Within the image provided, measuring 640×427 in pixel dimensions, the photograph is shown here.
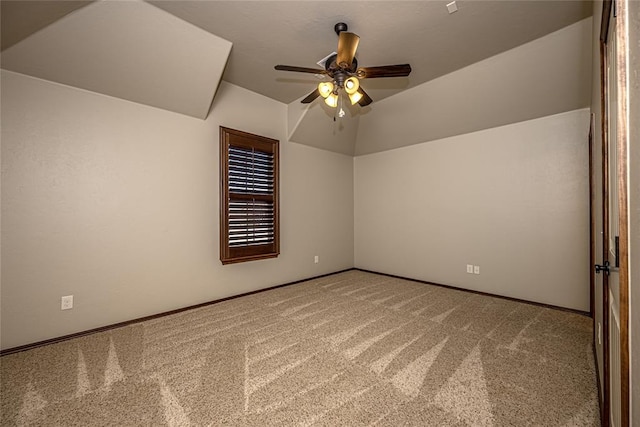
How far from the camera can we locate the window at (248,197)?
359 centimetres

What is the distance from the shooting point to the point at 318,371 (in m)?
2.03

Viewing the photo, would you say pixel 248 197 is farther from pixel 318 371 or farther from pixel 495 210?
pixel 495 210

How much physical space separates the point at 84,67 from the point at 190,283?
2.48 m

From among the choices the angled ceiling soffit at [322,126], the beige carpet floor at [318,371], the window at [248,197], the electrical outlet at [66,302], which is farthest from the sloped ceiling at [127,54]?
the beige carpet floor at [318,371]

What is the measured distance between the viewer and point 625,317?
0.81 metres

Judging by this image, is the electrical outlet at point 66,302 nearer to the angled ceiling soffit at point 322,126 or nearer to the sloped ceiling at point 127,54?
the sloped ceiling at point 127,54

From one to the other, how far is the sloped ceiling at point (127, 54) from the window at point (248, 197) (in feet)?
2.77

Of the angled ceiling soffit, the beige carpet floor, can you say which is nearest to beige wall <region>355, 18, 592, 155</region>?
the angled ceiling soffit

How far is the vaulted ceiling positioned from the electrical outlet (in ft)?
6.81

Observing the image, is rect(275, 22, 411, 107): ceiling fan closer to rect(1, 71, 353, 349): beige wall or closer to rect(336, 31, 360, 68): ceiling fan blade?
rect(336, 31, 360, 68): ceiling fan blade

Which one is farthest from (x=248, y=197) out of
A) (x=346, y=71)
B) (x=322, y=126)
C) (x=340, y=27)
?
(x=340, y=27)

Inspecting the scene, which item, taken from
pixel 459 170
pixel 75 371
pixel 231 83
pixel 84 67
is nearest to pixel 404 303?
Answer: pixel 459 170

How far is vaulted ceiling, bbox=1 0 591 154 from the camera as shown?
7.36ft

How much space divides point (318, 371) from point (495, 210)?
3.35 metres
